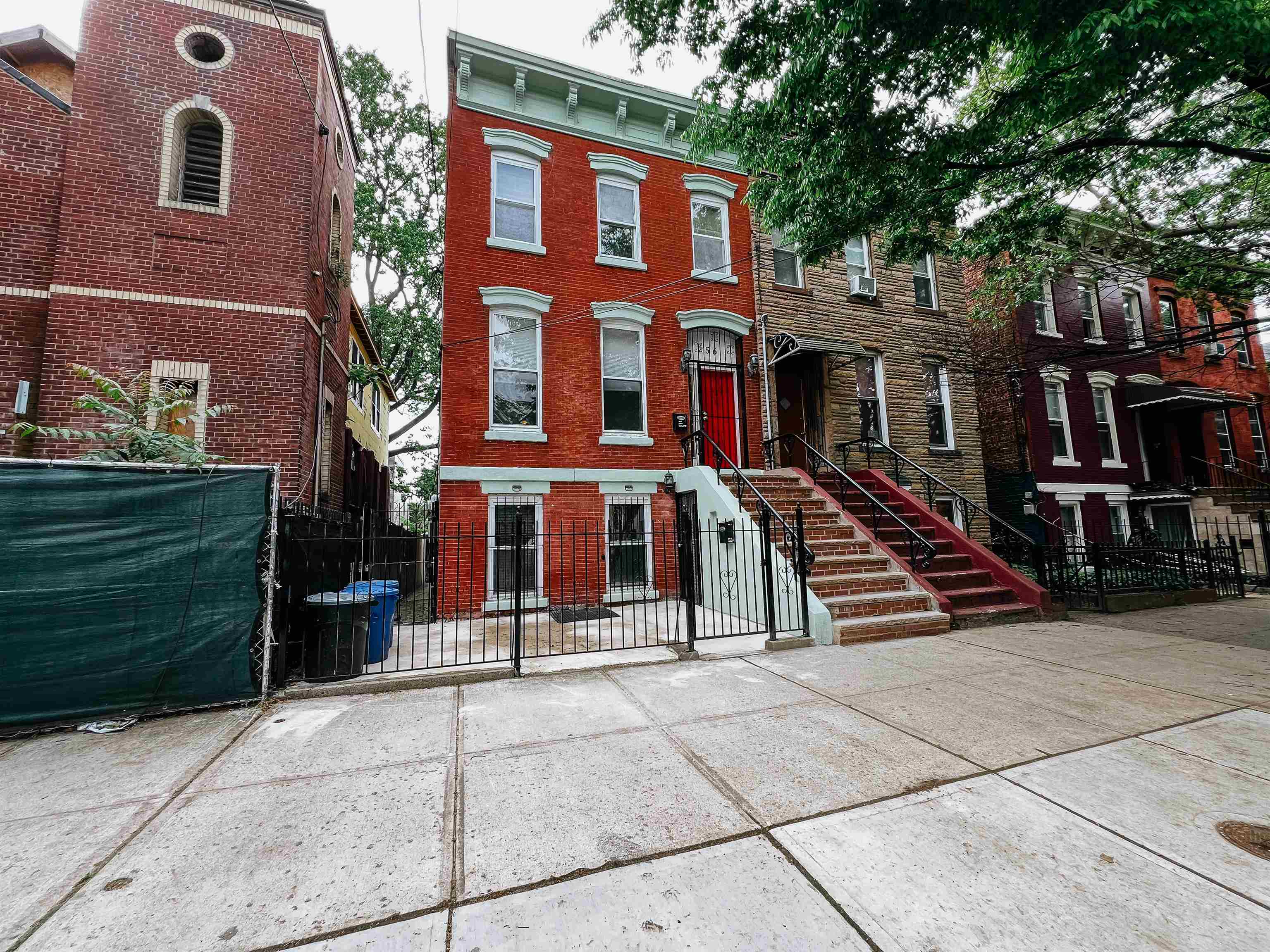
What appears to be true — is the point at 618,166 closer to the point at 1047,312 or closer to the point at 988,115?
the point at 988,115

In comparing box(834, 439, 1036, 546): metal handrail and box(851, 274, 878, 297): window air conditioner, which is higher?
box(851, 274, 878, 297): window air conditioner

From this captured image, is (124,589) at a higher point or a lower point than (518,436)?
lower

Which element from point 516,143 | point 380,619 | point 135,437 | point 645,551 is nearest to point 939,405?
point 645,551

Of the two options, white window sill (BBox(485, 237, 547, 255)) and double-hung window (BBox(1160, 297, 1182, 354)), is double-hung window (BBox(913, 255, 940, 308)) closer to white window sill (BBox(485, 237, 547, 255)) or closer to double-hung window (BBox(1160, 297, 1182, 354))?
white window sill (BBox(485, 237, 547, 255))

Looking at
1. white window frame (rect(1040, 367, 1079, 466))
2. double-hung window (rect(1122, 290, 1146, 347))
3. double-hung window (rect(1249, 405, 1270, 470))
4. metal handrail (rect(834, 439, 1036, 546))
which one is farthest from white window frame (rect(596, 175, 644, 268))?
double-hung window (rect(1249, 405, 1270, 470))

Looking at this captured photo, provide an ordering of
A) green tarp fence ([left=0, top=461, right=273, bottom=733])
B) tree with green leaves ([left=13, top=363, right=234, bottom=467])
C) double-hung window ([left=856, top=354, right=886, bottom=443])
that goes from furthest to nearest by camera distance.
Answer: double-hung window ([left=856, top=354, right=886, bottom=443]) → tree with green leaves ([left=13, top=363, right=234, bottom=467]) → green tarp fence ([left=0, top=461, right=273, bottom=733])

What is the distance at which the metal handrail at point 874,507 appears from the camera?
26.0ft

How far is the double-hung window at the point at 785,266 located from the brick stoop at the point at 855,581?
5751 mm

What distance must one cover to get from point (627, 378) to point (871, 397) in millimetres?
6301

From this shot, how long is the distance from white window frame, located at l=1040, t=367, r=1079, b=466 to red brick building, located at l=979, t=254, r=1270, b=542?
0.04 m

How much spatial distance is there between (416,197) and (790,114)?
16.1 metres

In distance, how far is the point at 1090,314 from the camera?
16172mm

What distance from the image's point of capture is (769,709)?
14.0ft

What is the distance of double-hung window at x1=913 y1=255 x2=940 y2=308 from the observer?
540 inches
